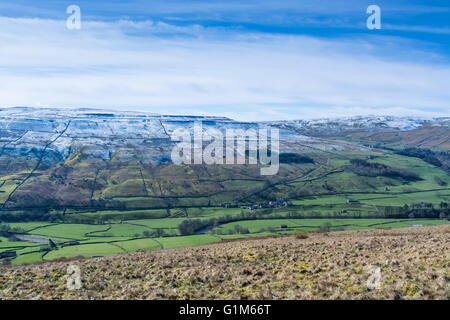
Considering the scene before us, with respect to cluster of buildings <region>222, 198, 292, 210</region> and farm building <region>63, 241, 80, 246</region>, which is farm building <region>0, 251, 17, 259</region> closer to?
farm building <region>63, 241, 80, 246</region>

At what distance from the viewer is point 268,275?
676 inches

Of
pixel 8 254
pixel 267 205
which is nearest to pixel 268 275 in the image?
pixel 8 254

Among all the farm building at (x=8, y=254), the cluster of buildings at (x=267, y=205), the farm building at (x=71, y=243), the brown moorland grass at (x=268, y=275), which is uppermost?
the brown moorland grass at (x=268, y=275)

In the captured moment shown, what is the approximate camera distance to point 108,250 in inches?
2168

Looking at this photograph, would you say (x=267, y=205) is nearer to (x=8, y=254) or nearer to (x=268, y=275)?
(x=8, y=254)

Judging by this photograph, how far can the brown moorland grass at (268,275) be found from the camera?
1355 centimetres

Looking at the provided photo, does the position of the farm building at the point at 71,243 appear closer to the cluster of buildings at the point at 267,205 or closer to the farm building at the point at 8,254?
the farm building at the point at 8,254

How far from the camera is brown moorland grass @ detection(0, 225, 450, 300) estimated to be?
1355cm

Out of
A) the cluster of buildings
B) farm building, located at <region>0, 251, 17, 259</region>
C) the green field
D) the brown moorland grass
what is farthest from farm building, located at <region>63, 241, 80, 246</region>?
the cluster of buildings

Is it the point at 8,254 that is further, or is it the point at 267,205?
the point at 267,205

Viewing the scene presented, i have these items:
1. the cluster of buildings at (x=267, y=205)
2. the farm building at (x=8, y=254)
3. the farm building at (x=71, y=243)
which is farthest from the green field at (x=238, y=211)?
the cluster of buildings at (x=267, y=205)

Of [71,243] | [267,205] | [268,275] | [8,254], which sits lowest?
[267,205]
